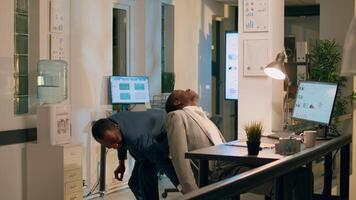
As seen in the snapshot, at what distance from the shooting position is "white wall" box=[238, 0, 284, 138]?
546 cm

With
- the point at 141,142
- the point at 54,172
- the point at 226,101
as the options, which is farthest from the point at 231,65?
the point at 141,142

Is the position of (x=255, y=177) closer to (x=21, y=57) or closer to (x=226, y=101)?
(x=21, y=57)

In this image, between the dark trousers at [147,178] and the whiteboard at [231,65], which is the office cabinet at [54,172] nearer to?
the dark trousers at [147,178]

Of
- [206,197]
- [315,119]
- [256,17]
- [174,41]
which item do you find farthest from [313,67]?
[206,197]

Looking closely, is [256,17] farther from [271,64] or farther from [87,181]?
[87,181]

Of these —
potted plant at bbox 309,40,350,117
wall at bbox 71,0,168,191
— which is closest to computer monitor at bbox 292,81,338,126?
wall at bbox 71,0,168,191

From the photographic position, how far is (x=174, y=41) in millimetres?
8820

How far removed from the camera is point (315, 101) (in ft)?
15.8

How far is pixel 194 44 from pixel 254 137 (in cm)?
559

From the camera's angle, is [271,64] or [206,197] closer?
[206,197]

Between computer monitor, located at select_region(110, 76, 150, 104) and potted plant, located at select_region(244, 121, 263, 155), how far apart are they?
3.71m

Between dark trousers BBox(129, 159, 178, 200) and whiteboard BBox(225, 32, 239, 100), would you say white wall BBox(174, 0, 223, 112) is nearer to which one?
whiteboard BBox(225, 32, 239, 100)

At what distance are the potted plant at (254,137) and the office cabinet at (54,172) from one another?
258cm

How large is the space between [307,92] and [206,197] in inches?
133
